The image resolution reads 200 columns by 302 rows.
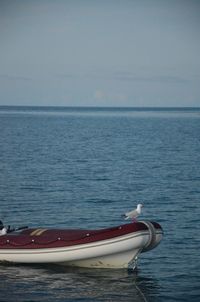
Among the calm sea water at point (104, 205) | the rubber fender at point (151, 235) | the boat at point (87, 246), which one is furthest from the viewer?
the rubber fender at point (151, 235)

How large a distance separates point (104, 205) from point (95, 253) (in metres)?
12.9

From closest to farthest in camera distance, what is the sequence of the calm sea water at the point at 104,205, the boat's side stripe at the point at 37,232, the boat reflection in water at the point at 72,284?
the boat reflection in water at the point at 72,284, the calm sea water at the point at 104,205, the boat's side stripe at the point at 37,232

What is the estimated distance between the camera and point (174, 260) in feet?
85.2

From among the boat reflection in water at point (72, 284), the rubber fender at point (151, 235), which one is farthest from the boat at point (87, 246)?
the boat reflection in water at point (72, 284)

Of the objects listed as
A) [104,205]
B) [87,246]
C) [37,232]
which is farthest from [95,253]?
[104,205]

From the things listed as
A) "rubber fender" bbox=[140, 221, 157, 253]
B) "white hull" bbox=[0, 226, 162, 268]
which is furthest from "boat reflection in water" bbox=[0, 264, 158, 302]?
"rubber fender" bbox=[140, 221, 157, 253]

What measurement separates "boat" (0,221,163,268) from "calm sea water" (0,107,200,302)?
1.14 ft

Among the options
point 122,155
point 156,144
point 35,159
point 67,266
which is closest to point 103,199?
point 67,266

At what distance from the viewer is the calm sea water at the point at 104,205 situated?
74.7 feet

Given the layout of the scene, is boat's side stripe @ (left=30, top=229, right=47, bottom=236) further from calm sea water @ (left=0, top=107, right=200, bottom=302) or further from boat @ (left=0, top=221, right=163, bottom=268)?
calm sea water @ (left=0, top=107, right=200, bottom=302)

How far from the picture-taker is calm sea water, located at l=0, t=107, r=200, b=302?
74.7ft

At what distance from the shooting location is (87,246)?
945 inches

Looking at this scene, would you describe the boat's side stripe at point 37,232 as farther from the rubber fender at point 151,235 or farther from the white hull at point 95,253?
the rubber fender at point 151,235

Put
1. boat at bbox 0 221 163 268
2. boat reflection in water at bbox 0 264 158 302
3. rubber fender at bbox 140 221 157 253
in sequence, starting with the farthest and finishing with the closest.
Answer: rubber fender at bbox 140 221 157 253 → boat at bbox 0 221 163 268 → boat reflection in water at bbox 0 264 158 302
